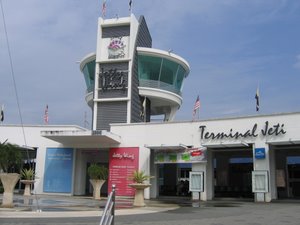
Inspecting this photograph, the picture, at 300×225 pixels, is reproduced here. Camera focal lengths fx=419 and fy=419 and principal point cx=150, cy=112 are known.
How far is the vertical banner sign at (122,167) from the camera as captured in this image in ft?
104

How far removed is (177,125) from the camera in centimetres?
3153

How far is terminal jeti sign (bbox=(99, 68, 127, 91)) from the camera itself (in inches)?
1431

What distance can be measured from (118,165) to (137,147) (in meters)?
2.03

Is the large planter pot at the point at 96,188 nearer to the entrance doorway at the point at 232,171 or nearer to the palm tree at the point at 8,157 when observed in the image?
the palm tree at the point at 8,157

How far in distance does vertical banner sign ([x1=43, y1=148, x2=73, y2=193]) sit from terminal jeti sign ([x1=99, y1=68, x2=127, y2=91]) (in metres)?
6.51

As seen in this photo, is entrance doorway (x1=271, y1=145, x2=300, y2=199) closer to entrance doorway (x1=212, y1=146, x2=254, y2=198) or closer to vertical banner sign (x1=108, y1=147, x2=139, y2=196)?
entrance doorway (x1=212, y1=146, x2=254, y2=198)

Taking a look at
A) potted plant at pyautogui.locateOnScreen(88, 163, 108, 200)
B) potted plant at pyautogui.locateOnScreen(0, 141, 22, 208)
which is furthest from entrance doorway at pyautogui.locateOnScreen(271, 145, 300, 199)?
potted plant at pyautogui.locateOnScreen(0, 141, 22, 208)

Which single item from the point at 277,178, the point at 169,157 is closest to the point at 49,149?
the point at 169,157

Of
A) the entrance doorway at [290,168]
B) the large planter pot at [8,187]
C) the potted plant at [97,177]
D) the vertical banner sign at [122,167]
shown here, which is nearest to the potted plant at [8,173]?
the large planter pot at [8,187]

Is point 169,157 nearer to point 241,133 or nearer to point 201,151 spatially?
point 201,151

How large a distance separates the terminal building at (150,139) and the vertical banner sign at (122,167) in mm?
76


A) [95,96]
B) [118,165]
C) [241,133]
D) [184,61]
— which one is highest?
[184,61]

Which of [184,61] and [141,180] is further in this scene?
[184,61]

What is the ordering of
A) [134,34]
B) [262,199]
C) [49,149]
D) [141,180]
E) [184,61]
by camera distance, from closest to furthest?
[141,180] → [262,199] → [49,149] → [134,34] → [184,61]
